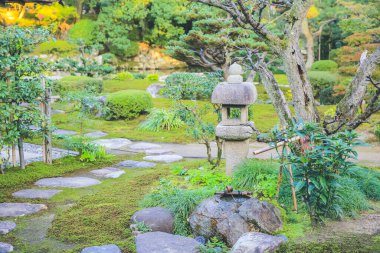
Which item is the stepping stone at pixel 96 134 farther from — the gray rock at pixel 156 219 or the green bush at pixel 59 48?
the green bush at pixel 59 48

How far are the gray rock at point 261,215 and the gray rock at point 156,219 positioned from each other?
0.81 m

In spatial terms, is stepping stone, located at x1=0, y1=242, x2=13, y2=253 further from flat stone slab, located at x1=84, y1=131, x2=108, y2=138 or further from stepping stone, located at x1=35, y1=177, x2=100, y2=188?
flat stone slab, located at x1=84, y1=131, x2=108, y2=138

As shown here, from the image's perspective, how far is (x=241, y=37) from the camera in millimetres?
15992

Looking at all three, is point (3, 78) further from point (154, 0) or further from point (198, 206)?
point (154, 0)

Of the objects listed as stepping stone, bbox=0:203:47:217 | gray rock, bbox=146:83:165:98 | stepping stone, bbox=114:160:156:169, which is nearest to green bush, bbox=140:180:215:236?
stepping stone, bbox=0:203:47:217

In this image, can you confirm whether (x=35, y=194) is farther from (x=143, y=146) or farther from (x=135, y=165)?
(x=143, y=146)

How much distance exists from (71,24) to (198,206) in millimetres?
28837

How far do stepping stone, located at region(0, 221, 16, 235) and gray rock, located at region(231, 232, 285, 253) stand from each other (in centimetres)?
236

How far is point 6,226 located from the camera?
4.90m

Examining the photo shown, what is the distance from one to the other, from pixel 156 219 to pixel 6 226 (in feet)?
5.14

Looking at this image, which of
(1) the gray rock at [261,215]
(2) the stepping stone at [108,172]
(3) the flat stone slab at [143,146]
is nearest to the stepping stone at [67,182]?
(2) the stepping stone at [108,172]

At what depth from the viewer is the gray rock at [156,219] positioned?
4789 mm

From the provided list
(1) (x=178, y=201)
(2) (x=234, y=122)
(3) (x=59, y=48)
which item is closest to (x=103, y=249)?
(1) (x=178, y=201)

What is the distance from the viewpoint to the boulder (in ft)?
14.4
